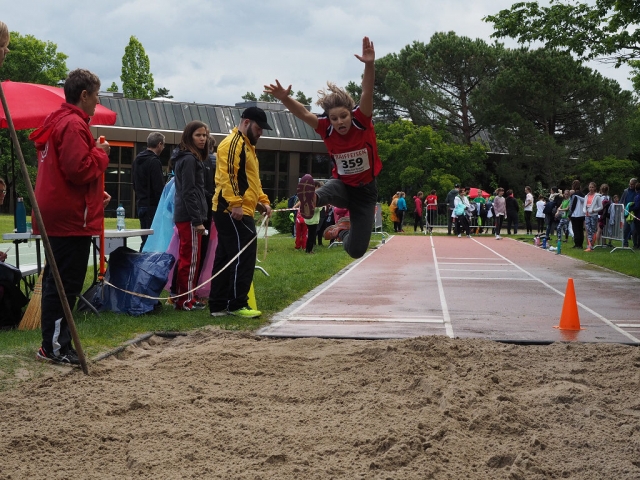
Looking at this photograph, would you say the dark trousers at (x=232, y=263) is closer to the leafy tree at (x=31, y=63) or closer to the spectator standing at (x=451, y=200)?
the spectator standing at (x=451, y=200)

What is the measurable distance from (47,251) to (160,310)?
3.41 m

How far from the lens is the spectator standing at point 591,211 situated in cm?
2214

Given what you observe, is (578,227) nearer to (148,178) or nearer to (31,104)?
(148,178)

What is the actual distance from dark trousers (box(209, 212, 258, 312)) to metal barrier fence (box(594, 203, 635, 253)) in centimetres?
1574

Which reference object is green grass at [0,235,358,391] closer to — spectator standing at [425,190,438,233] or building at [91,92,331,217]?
spectator standing at [425,190,438,233]

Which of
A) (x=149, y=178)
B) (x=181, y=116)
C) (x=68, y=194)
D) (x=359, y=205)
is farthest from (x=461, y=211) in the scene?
(x=181, y=116)

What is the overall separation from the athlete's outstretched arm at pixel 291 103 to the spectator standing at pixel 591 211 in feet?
55.5

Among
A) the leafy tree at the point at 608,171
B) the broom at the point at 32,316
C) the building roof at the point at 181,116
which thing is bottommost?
the broom at the point at 32,316

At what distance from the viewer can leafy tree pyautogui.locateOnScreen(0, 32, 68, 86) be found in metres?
51.7

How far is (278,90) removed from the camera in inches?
270

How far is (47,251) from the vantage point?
5.75 m

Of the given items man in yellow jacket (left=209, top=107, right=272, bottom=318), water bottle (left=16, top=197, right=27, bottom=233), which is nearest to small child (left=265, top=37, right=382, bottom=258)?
man in yellow jacket (left=209, top=107, right=272, bottom=318)

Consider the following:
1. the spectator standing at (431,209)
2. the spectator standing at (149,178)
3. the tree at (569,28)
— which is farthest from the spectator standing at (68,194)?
the spectator standing at (431,209)

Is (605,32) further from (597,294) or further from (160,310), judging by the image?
(160,310)
